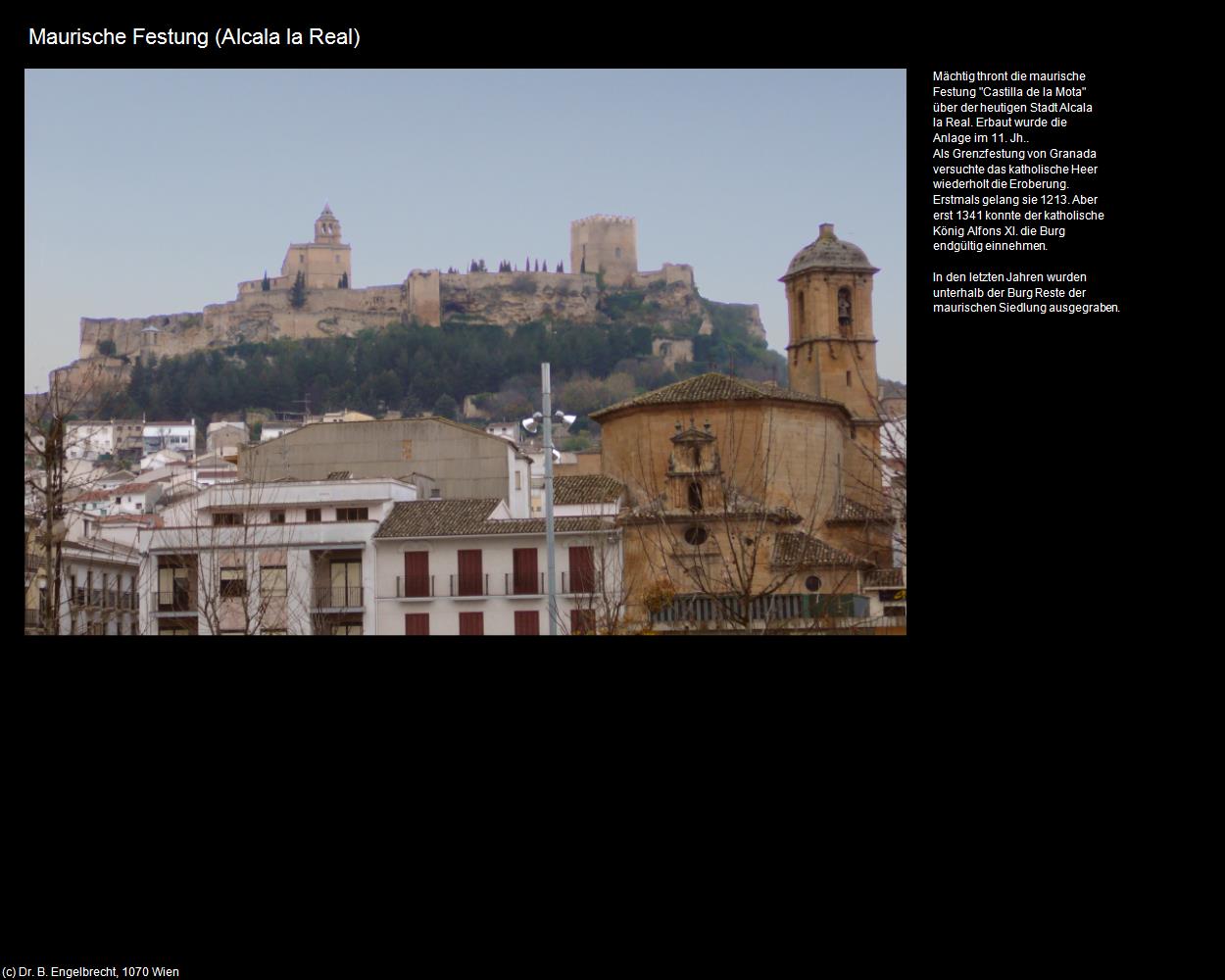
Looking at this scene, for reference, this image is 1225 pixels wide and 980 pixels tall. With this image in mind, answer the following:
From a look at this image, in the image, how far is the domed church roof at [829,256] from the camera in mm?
38031

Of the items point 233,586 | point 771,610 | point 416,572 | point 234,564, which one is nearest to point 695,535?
point 416,572

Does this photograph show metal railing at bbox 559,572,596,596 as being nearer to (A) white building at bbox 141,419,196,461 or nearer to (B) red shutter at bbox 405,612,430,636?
(B) red shutter at bbox 405,612,430,636

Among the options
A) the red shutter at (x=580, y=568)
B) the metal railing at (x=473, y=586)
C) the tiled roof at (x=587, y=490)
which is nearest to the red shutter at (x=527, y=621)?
the metal railing at (x=473, y=586)

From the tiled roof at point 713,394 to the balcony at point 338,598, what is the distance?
726 cm

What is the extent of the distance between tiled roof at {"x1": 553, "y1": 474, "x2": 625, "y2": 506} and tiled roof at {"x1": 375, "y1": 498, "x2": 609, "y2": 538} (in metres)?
1.83

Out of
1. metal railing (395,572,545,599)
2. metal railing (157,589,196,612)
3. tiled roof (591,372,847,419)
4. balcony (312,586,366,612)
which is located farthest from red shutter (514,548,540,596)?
metal railing (157,589,196,612)

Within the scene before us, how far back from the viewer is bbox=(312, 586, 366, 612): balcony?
989 inches

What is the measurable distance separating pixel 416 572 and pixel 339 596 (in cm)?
148

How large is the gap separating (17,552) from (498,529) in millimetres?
20112

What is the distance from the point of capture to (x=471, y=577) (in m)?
26.1

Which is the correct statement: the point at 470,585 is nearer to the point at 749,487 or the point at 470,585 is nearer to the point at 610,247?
the point at 749,487
